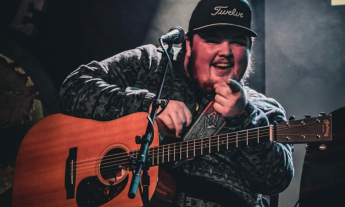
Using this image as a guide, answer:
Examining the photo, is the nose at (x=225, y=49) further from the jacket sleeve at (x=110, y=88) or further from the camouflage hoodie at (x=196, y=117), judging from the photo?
the jacket sleeve at (x=110, y=88)

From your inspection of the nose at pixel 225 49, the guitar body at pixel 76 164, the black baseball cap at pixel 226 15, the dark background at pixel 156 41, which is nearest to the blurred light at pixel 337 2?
the dark background at pixel 156 41

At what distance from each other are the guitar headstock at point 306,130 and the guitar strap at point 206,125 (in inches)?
17.5

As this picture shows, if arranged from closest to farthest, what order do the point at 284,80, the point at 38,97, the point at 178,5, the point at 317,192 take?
1. the point at 317,192
2. the point at 284,80
3. the point at 178,5
4. the point at 38,97

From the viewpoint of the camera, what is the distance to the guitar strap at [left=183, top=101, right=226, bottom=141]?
2.02m

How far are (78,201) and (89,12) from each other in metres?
1.37

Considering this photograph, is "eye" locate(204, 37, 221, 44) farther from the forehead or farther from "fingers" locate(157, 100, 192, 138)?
"fingers" locate(157, 100, 192, 138)

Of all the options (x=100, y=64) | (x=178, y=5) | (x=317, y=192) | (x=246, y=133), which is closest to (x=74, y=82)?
(x=100, y=64)

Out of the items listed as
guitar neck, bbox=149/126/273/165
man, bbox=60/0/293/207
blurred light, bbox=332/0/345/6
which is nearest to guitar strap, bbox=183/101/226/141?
man, bbox=60/0/293/207

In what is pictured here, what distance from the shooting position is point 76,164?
211 cm

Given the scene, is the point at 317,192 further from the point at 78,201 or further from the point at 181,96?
the point at 78,201

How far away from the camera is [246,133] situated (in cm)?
173

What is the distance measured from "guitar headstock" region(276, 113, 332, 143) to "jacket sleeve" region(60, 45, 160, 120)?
2.44 ft

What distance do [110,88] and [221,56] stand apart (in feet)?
2.25

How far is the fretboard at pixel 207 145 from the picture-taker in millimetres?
1691
